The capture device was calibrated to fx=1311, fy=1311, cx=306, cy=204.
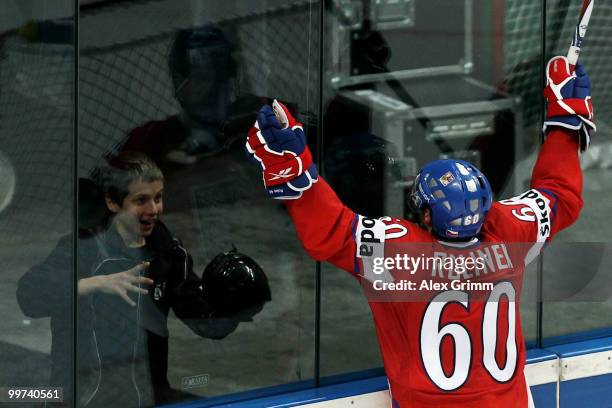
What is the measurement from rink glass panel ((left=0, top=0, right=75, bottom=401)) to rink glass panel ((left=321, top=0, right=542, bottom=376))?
98 cm

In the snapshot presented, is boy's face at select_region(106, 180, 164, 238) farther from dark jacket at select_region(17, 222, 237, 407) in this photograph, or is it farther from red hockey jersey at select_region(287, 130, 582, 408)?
red hockey jersey at select_region(287, 130, 582, 408)

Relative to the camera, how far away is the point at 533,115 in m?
5.12

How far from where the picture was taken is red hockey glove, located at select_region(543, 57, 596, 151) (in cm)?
456

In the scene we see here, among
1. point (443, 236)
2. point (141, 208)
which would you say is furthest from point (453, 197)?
point (141, 208)

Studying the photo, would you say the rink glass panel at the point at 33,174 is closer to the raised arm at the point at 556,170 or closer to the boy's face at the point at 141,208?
the boy's face at the point at 141,208

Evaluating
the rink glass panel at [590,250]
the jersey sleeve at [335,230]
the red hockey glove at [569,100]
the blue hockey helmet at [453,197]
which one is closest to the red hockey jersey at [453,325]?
the jersey sleeve at [335,230]

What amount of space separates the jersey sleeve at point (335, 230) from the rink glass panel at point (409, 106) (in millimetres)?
534

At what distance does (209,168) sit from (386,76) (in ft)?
2.57

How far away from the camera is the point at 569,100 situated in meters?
4.58

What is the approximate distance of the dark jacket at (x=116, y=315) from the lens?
416cm

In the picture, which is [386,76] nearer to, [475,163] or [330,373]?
[475,163]

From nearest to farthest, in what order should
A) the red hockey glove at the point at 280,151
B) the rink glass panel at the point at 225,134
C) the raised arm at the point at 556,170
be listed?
the red hockey glove at the point at 280,151 < the rink glass panel at the point at 225,134 < the raised arm at the point at 556,170

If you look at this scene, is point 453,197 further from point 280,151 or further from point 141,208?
point 141,208

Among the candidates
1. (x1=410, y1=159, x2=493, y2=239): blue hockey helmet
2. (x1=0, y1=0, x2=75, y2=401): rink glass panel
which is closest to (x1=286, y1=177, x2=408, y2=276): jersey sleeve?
(x1=410, y1=159, x2=493, y2=239): blue hockey helmet
